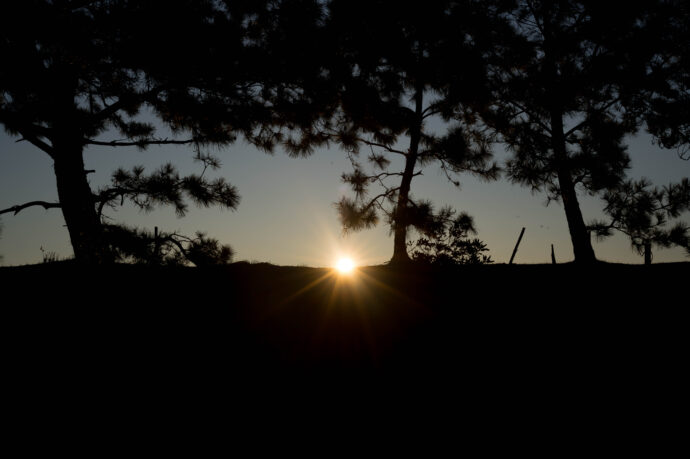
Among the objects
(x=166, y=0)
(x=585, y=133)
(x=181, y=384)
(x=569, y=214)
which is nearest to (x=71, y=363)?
(x=181, y=384)

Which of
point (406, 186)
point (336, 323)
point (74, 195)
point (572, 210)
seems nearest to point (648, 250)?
point (572, 210)

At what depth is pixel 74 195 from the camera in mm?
4332

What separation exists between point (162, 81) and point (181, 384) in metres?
2.97

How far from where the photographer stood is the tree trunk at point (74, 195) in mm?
4246

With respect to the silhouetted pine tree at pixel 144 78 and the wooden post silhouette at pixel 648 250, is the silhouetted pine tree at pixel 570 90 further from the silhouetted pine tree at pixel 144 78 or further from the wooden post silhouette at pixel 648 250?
the silhouetted pine tree at pixel 144 78

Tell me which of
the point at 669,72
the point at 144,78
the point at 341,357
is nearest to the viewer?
the point at 341,357

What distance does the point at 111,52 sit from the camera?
3.53 meters

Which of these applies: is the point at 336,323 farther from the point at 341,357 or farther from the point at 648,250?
the point at 648,250

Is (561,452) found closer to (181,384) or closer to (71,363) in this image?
(181,384)

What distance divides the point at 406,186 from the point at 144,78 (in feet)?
12.3

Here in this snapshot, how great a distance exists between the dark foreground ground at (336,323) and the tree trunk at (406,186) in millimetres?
2888

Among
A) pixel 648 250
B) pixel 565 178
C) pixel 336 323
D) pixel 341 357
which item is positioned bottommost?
pixel 341 357

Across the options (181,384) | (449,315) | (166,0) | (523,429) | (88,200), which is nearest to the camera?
(523,429)

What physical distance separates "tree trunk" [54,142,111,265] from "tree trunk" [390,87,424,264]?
143 inches
